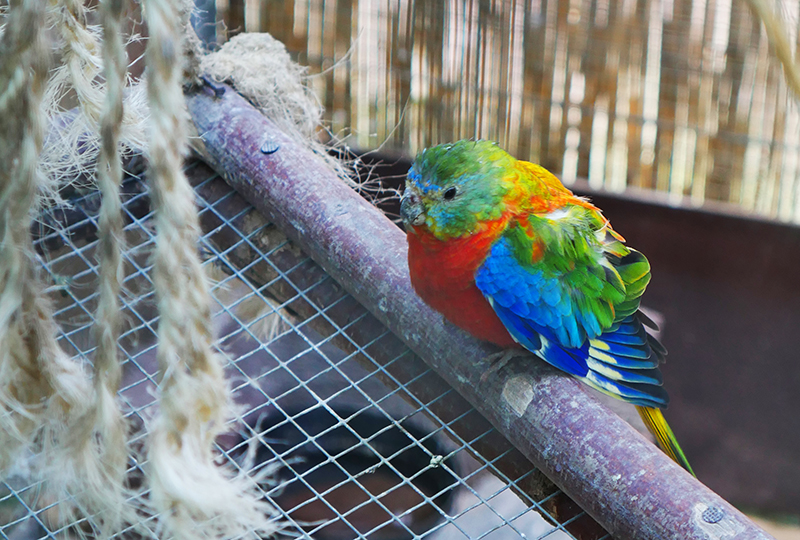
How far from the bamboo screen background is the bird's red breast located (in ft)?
4.38

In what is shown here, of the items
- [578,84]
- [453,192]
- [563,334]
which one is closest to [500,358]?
Answer: [563,334]

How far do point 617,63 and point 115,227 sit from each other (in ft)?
8.04

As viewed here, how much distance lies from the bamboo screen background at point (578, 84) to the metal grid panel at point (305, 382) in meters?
1.06

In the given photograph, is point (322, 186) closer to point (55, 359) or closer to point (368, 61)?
point (55, 359)

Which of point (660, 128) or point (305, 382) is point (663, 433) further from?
point (660, 128)

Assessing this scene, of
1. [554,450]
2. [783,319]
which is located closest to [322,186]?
[554,450]

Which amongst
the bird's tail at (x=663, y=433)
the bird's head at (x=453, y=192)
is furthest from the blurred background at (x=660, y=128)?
the bird's tail at (x=663, y=433)

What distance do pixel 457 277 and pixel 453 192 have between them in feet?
0.49

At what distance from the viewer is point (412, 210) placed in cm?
117

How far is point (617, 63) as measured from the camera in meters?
2.62

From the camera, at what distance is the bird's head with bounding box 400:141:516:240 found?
117 cm

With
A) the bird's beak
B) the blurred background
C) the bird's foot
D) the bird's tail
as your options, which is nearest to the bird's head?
the bird's beak

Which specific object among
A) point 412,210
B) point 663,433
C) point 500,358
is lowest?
point 663,433

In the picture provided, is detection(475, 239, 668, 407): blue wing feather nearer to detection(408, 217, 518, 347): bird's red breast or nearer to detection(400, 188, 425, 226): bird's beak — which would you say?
detection(408, 217, 518, 347): bird's red breast
